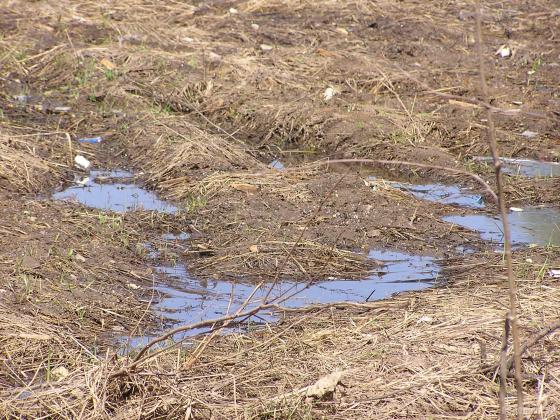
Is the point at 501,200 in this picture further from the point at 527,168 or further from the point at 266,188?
the point at 527,168

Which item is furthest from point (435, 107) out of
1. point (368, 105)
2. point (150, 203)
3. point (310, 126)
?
point (150, 203)

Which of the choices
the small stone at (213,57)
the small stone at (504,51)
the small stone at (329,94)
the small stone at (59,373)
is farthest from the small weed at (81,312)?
the small stone at (504,51)

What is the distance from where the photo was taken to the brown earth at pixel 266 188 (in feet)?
12.2

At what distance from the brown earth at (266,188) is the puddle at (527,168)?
0.12 meters

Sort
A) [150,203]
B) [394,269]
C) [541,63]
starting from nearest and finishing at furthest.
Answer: [394,269] → [150,203] → [541,63]

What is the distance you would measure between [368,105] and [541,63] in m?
2.40

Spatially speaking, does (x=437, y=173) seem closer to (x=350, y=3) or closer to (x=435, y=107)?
(x=435, y=107)

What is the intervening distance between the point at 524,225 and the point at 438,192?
81cm

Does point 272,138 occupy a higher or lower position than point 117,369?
lower

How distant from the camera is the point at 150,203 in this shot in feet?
20.8

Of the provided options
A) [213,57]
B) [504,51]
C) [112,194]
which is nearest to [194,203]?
[112,194]

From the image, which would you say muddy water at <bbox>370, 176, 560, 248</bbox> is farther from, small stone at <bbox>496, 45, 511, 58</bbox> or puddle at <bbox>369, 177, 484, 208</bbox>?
small stone at <bbox>496, 45, 511, 58</bbox>

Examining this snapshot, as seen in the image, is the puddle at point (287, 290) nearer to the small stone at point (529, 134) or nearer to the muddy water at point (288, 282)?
the muddy water at point (288, 282)

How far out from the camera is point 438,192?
678 centimetres
